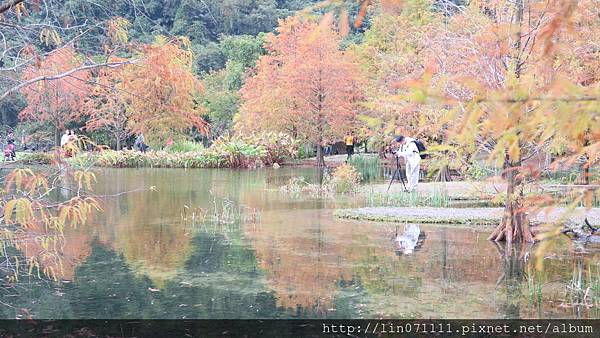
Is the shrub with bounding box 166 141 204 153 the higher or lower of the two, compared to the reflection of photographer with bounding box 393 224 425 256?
higher

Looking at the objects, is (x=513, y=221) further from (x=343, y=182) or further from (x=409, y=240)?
(x=343, y=182)

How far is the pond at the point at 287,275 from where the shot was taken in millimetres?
5125

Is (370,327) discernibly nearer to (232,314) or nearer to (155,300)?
(232,314)

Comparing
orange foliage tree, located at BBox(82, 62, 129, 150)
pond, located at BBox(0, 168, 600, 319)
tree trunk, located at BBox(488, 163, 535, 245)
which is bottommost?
pond, located at BBox(0, 168, 600, 319)

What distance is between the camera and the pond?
16.8ft

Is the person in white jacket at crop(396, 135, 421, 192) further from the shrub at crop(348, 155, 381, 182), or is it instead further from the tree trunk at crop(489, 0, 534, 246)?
the tree trunk at crop(489, 0, 534, 246)

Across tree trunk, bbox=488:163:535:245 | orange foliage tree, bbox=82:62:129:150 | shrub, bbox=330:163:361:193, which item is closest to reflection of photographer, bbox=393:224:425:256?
tree trunk, bbox=488:163:535:245

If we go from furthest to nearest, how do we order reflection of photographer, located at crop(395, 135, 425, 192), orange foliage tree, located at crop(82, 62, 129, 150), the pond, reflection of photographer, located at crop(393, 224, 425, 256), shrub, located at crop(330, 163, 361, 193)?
orange foliage tree, located at crop(82, 62, 129, 150), shrub, located at crop(330, 163, 361, 193), reflection of photographer, located at crop(395, 135, 425, 192), reflection of photographer, located at crop(393, 224, 425, 256), the pond

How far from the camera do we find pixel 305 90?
23.4 m

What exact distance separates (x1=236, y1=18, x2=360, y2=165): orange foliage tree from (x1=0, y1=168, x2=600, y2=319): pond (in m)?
13.1

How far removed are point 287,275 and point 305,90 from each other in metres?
17.5

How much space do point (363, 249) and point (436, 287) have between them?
6.17 feet

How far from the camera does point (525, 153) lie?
27.6 feet

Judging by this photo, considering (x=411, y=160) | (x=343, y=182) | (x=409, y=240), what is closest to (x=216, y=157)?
(x=343, y=182)
